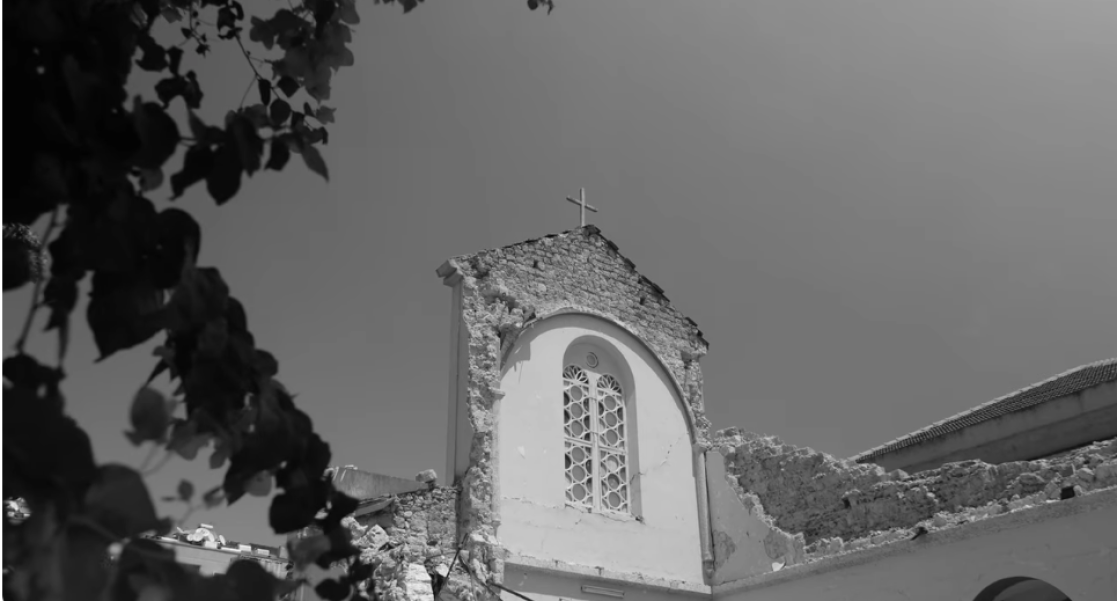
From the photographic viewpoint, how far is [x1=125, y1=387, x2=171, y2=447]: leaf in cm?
128

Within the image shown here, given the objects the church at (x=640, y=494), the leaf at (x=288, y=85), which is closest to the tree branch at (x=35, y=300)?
the leaf at (x=288, y=85)

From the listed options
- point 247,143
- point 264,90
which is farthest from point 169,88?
point 247,143

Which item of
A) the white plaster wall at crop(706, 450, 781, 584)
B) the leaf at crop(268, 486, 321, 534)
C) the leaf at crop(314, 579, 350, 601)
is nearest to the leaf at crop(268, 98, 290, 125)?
the leaf at crop(268, 486, 321, 534)

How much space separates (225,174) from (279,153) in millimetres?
258

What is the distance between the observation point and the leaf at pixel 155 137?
4.57 ft

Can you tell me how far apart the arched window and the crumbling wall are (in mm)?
1560

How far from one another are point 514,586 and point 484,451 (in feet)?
4.77

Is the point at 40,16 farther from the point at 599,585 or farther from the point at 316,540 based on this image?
the point at 599,585

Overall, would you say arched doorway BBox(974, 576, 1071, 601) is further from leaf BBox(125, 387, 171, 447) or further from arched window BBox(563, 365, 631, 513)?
leaf BBox(125, 387, 171, 447)

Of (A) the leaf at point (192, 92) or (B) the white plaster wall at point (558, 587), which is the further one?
(B) the white plaster wall at point (558, 587)

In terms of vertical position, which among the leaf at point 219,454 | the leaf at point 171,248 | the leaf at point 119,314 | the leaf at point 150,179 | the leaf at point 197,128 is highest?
the leaf at point 197,128

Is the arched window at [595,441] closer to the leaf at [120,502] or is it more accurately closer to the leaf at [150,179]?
the leaf at [150,179]

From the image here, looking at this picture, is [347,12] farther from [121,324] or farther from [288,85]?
[121,324]

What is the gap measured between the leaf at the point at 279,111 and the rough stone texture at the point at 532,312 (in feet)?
25.2
